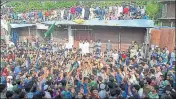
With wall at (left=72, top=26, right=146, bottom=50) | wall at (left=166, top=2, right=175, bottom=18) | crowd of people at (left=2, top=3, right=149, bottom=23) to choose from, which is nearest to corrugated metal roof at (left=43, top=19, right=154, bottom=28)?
wall at (left=72, top=26, right=146, bottom=50)

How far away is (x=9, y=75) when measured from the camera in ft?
53.7

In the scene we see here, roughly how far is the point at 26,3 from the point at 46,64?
17.2 metres

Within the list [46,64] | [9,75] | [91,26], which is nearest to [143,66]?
[46,64]

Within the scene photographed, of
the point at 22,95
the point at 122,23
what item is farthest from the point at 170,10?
the point at 22,95

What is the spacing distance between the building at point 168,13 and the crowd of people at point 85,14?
1366mm

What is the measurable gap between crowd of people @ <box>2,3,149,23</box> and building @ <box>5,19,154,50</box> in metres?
1.20

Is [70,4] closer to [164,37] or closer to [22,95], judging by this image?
[164,37]

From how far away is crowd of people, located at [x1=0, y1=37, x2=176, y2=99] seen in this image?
13172 mm

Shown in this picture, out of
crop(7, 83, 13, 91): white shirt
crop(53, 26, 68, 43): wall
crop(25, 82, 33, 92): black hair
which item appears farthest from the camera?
crop(53, 26, 68, 43): wall

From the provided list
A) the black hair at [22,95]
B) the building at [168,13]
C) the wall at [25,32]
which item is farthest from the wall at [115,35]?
the black hair at [22,95]

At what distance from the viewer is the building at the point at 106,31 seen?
24.0 meters

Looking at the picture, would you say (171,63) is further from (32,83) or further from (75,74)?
(32,83)

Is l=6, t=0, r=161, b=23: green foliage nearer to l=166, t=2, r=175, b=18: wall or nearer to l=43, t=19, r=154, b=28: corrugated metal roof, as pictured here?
l=166, t=2, r=175, b=18: wall

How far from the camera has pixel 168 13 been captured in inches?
1011
